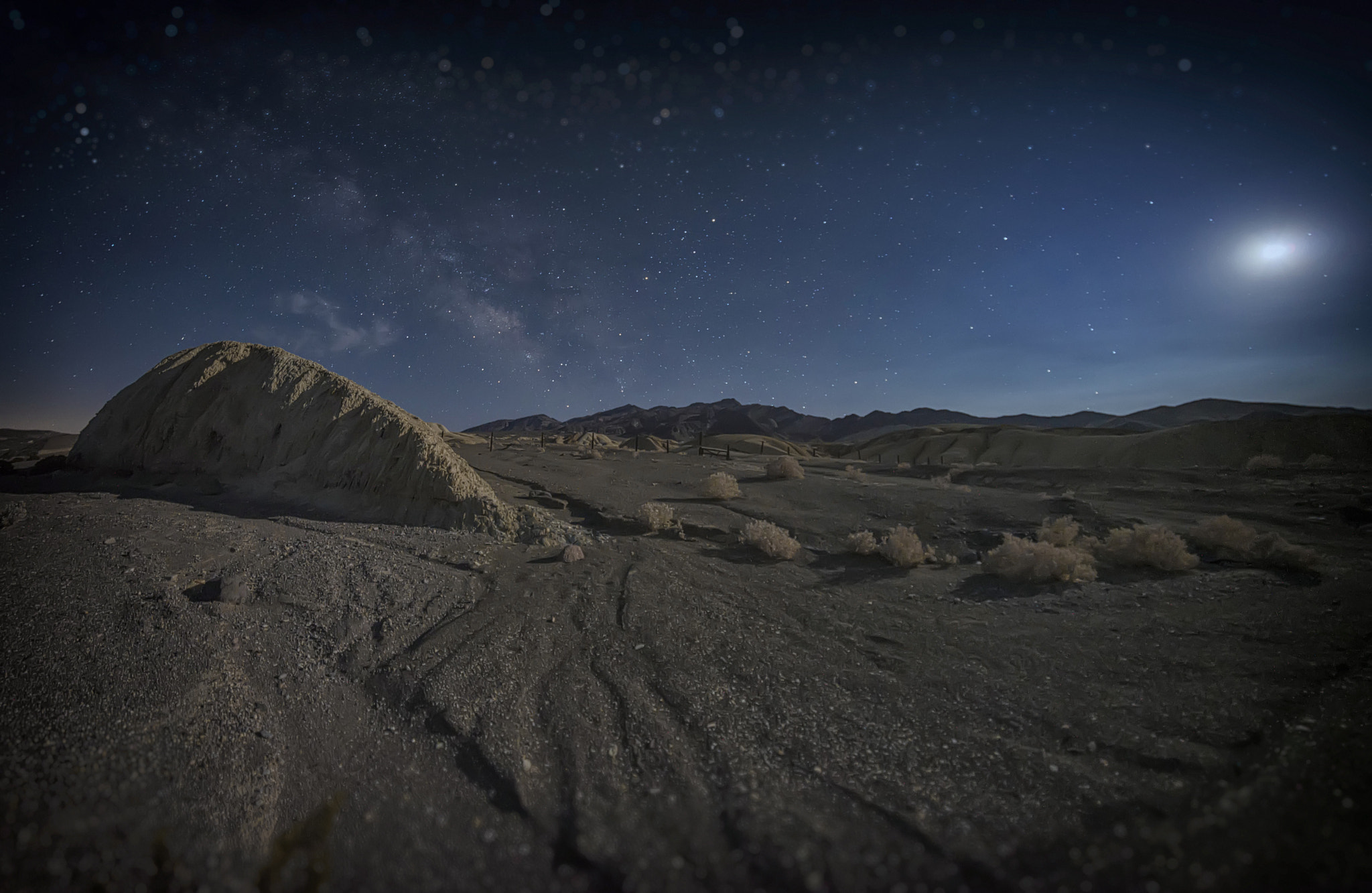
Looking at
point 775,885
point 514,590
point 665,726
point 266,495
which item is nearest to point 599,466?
point 266,495

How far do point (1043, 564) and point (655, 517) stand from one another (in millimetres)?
6016

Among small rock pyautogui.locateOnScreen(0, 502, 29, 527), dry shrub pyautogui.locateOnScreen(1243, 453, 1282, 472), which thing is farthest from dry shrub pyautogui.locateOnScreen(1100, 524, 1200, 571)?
dry shrub pyautogui.locateOnScreen(1243, 453, 1282, 472)

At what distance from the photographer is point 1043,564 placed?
625 centimetres

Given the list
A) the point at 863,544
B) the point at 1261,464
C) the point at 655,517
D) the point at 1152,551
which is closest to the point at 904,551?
the point at 863,544

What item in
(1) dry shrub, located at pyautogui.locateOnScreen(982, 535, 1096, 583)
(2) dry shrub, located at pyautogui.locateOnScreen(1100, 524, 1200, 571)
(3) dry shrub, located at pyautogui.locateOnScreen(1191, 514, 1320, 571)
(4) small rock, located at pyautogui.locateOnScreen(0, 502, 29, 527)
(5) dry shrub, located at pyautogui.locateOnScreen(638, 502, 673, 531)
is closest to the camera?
(4) small rock, located at pyautogui.locateOnScreen(0, 502, 29, 527)

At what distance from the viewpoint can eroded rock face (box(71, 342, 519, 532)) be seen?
790cm

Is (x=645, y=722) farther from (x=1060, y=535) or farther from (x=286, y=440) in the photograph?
(x=286, y=440)

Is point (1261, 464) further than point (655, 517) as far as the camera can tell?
Yes

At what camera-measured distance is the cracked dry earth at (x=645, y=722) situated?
6.26ft

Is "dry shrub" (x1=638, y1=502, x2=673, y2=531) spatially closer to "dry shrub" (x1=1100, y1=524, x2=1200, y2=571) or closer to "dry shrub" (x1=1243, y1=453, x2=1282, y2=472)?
"dry shrub" (x1=1100, y1=524, x2=1200, y2=571)

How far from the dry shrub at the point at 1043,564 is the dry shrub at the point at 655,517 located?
529 cm

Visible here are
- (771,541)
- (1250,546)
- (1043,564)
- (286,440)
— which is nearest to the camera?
(1043,564)

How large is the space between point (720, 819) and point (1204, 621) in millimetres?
6013

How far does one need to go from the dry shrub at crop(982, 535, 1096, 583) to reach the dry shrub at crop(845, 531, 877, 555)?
168cm
